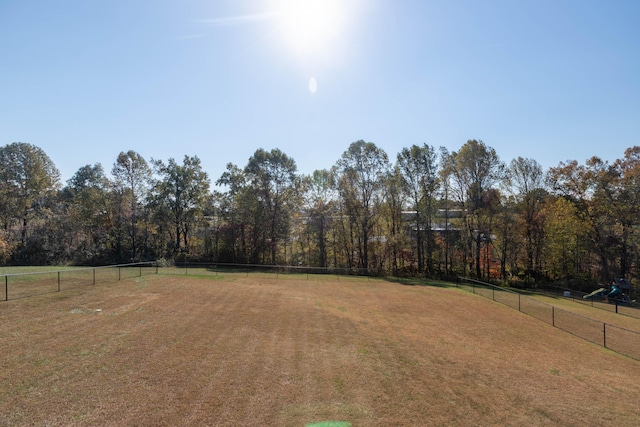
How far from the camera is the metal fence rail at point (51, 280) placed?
17.9 meters

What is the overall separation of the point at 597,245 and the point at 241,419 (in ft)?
157

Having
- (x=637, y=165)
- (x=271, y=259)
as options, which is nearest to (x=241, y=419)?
(x=271, y=259)

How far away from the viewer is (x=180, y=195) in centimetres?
4844

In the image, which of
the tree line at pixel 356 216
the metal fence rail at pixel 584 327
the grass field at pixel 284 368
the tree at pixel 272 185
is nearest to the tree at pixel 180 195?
the tree line at pixel 356 216

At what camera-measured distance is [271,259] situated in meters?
47.9

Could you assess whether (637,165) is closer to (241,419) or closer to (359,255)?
(359,255)

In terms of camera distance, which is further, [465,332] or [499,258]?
[499,258]

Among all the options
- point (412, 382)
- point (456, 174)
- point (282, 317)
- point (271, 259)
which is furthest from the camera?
point (271, 259)

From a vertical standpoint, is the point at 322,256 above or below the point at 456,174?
below

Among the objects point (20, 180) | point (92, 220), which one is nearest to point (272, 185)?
point (92, 220)

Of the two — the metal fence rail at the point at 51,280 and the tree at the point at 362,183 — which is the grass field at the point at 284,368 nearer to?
the metal fence rail at the point at 51,280

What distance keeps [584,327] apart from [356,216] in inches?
1133

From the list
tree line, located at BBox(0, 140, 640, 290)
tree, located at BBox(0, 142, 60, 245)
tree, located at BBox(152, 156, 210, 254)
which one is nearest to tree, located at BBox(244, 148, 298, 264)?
tree line, located at BBox(0, 140, 640, 290)

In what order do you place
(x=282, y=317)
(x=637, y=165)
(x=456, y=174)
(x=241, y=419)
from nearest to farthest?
(x=241, y=419)
(x=282, y=317)
(x=637, y=165)
(x=456, y=174)
